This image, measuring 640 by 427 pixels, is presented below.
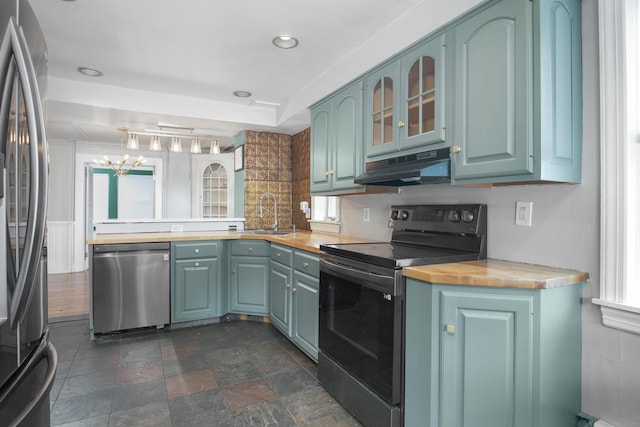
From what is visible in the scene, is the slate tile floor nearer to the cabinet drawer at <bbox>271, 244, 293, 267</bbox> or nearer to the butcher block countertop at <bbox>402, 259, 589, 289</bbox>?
the cabinet drawer at <bbox>271, 244, 293, 267</bbox>

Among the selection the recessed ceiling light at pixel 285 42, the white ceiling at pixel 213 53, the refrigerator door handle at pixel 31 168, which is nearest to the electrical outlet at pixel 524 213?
the white ceiling at pixel 213 53

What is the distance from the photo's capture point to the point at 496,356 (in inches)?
60.2

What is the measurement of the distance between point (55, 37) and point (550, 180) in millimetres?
3233

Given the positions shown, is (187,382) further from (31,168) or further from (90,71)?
(90,71)

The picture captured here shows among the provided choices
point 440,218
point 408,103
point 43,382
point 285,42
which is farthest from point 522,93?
point 43,382

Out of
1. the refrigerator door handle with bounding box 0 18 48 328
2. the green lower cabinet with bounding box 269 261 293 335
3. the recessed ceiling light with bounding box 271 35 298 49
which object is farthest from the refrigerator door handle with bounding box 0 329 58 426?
the recessed ceiling light with bounding box 271 35 298 49

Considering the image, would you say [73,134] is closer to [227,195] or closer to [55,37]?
[227,195]

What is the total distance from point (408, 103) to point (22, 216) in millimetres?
1920

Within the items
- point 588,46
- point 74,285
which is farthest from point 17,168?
point 74,285

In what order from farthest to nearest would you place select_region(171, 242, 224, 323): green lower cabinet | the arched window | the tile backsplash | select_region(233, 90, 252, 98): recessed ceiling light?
the arched window
the tile backsplash
select_region(233, 90, 252, 98): recessed ceiling light
select_region(171, 242, 224, 323): green lower cabinet

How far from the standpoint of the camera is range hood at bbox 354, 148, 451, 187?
1901mm

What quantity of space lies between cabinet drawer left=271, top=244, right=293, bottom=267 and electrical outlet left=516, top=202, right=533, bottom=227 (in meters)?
1.70

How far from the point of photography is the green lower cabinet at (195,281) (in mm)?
3469

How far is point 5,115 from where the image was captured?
31.8 inches
